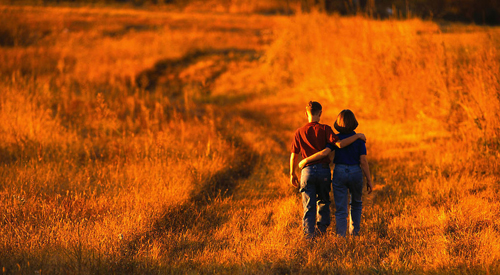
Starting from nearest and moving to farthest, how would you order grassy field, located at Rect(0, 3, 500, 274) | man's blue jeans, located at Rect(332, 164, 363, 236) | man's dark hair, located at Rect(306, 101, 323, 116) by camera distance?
grassy field, located at Rect(0, 3, 500, 274), man's blue jeans, located at Rect(332, 164, 363, 236), man's dark hair, located at Rect(306, 101, 323, 116)

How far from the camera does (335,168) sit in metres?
4.48

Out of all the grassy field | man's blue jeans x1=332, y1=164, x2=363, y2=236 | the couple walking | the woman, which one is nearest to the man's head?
the couple walking

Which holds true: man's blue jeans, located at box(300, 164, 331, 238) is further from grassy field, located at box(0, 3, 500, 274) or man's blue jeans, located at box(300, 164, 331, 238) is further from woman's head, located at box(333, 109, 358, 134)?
woman's head, located at box(333, 109, 358, 134)

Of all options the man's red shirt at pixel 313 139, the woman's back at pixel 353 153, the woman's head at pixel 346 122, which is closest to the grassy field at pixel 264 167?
the woman's back at pixel 353 153

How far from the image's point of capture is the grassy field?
13.3 ft

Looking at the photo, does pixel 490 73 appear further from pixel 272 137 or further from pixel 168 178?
pixel 168 178

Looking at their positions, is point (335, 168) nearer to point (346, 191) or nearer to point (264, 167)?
point (346, 191)

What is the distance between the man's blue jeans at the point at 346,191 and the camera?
4.38 meters

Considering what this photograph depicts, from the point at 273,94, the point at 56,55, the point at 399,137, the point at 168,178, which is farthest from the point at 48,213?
the point at 56,55

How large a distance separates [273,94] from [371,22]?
4671 mm

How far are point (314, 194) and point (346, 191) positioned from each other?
344 millimetres

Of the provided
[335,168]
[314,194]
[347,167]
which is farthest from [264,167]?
[347,167]

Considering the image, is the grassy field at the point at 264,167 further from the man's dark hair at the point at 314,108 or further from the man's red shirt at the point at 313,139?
the man's dark hair at the point at 314,108

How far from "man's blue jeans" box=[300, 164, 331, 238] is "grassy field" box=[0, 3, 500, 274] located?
0.25m
